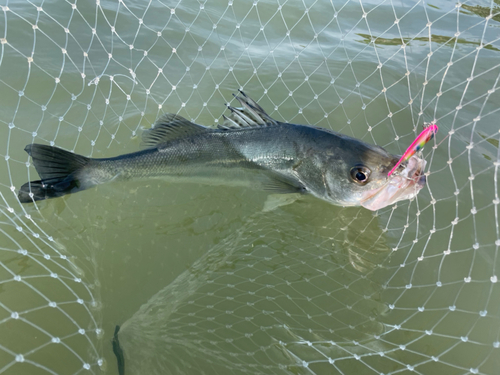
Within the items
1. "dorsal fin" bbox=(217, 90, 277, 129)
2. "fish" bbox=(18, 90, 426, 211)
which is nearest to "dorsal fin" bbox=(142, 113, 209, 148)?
"fish" bbox=(18, 90, 426, 211)

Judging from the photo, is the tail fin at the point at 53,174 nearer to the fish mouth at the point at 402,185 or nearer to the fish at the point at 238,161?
the fish at the point at 238,161

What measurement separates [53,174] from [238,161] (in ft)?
6.08

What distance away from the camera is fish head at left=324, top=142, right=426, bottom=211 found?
3201 mm

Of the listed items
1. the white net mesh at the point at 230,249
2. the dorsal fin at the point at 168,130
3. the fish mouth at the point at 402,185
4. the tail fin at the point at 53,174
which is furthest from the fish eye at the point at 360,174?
the tail fin at the point at 53,174

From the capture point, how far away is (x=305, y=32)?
23.9 ft

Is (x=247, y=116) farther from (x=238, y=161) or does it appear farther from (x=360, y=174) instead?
(x=360, y=174)

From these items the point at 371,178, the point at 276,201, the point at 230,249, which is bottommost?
the point at 230,249

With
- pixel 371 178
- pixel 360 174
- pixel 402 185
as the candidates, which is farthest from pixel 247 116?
pixel 402 185

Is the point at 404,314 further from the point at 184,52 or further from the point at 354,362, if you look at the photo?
the point at 184,52

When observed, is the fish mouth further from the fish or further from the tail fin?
the tail fin

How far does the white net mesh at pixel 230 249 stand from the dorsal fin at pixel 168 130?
2.19 ft

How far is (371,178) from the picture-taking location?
11.4ft

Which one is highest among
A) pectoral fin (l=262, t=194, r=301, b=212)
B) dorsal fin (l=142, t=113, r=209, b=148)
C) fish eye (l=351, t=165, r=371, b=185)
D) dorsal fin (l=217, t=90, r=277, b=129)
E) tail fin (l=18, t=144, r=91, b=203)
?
dorsal fin (l=217, t=90, r=277, b=129)

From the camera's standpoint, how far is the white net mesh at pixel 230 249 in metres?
2.88
